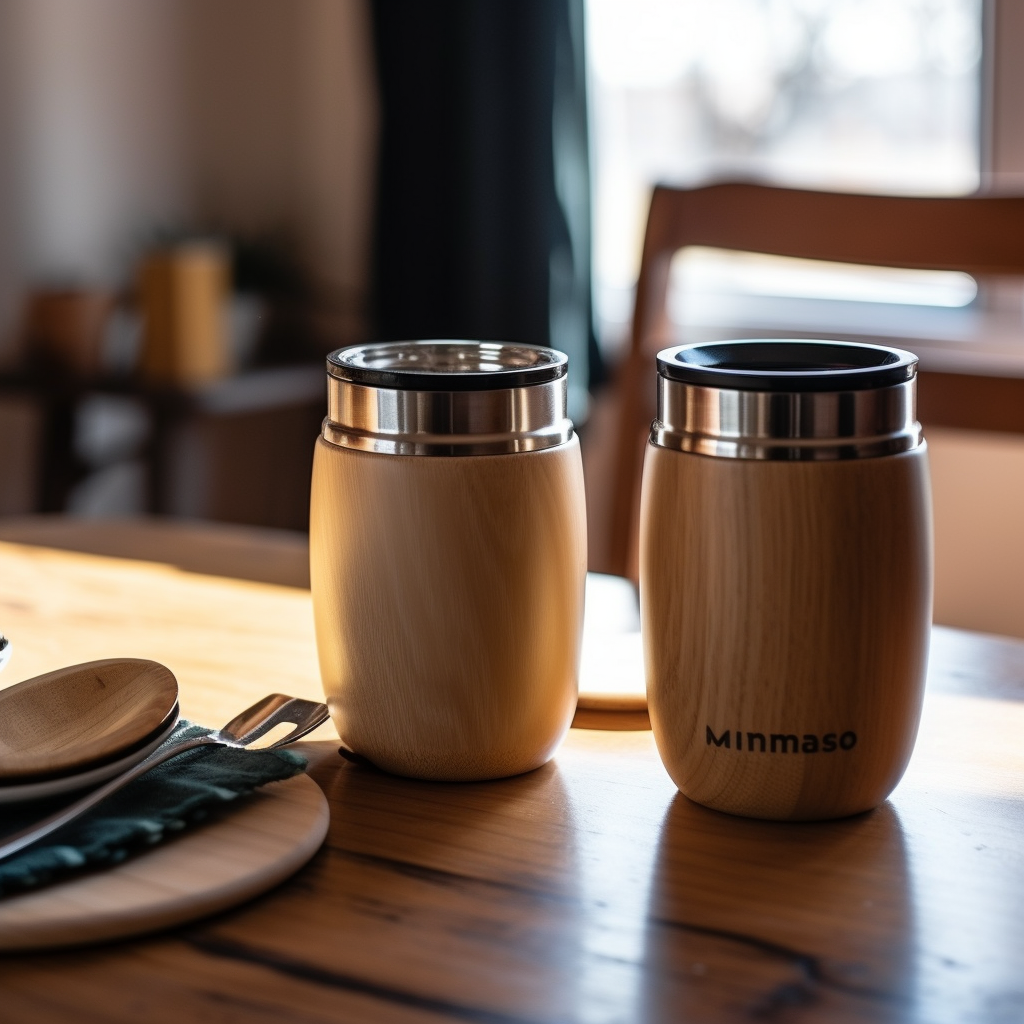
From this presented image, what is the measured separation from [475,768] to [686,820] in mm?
90

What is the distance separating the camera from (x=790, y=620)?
48cm

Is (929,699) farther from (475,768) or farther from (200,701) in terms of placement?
(200,701)

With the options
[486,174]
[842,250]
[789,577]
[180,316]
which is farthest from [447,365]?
[180,316]

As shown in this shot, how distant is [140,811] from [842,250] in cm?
84

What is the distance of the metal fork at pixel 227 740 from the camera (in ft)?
1.51

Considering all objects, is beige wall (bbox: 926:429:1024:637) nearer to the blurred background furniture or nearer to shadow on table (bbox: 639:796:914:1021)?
the blurred background furniture

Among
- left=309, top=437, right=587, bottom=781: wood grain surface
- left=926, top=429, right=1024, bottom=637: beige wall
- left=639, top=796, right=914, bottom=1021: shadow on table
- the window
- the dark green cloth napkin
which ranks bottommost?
left=926, top=429, right=1024, bottom=637: beige wall

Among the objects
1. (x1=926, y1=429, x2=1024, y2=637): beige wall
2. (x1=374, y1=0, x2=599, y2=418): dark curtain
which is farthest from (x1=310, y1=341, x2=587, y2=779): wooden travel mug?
(x1=374, y1=0, x2=599, y2=418): dark curtain

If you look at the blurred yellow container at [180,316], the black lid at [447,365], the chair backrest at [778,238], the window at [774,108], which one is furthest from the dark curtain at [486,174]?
the black lid at [447,365]

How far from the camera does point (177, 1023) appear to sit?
1.26 feet

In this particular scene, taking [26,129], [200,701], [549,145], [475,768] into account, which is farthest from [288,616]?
[26,129]

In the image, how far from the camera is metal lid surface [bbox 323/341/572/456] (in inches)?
20.2

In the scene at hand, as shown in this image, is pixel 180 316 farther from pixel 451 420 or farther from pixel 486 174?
pixel 451 420

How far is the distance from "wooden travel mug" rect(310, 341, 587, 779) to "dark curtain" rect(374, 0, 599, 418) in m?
1.47
